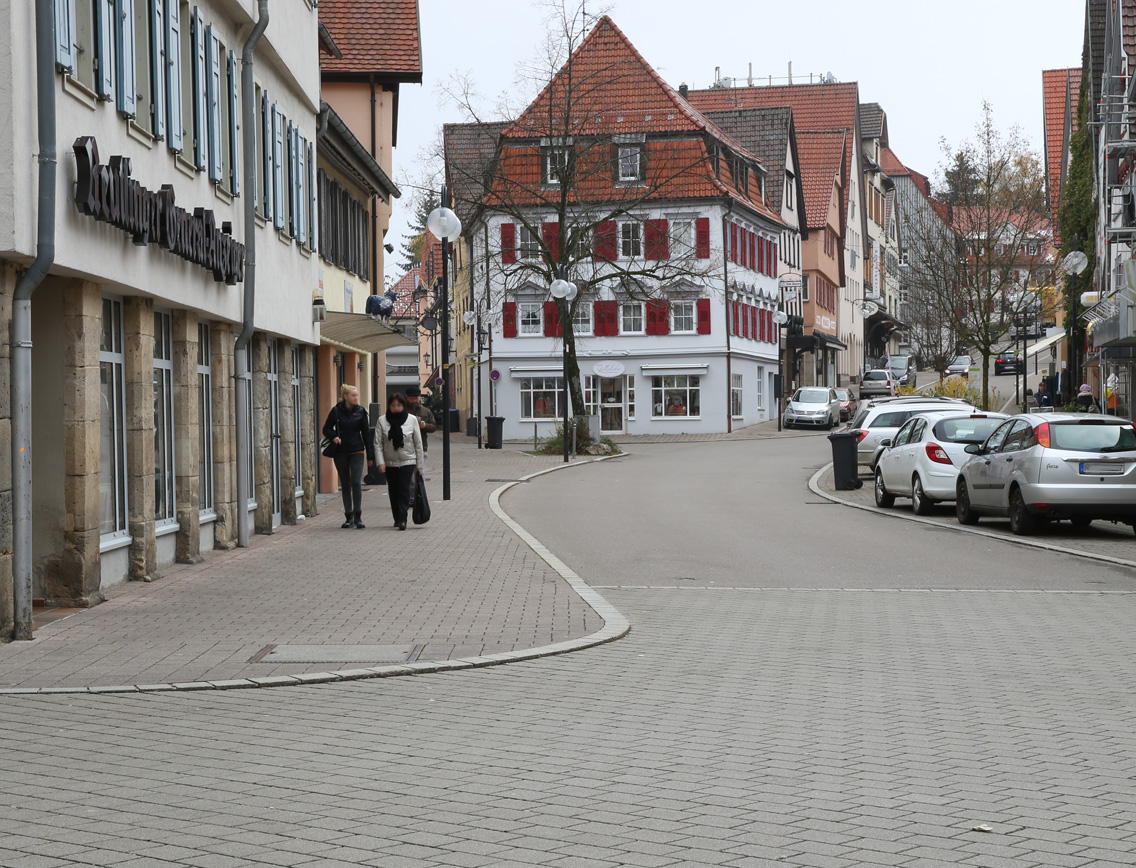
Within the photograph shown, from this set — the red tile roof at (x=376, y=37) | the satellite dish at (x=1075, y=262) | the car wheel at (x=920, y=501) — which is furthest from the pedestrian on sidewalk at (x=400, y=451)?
the satellite dish at (x=1075, y=262)

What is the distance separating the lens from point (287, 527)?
21031 mm

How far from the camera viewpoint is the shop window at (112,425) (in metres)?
13.6

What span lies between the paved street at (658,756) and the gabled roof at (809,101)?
79.4 metres

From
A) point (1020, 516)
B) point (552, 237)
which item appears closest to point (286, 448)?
point (1020, 516)

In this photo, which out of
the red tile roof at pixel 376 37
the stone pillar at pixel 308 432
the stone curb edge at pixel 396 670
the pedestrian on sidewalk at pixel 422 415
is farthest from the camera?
the red tile roof at pixel 376 37

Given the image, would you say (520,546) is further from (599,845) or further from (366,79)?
(366,79)

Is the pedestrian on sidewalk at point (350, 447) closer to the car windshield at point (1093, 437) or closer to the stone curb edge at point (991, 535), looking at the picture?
the stone curb edge at point (991, 535)

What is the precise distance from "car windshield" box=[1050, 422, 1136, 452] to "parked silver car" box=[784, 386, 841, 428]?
134 feet

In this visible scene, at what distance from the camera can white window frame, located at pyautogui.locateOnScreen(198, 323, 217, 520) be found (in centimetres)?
1727

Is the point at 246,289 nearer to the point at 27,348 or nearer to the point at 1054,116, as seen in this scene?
the point at 27,348

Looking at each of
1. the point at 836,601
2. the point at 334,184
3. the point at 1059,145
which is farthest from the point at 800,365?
the point at 836,601

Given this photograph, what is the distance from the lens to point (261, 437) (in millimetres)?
19750

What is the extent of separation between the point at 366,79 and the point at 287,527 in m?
16.9

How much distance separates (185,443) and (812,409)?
153ft
